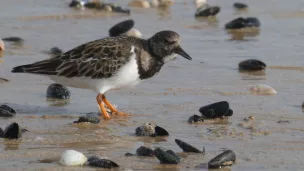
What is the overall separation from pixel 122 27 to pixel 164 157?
4.94 meters

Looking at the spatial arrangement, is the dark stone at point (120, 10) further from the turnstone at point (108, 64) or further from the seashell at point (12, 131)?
the seashell at point (12, 131)

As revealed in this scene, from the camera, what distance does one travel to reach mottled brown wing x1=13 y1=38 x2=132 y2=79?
287 inches

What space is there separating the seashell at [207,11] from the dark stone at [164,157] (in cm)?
619

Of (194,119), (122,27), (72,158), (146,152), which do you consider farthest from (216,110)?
(122,27)

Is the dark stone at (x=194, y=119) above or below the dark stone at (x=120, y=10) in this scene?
below

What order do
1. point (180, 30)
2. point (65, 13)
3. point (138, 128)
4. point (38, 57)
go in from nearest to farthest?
point (138, 128) → point (38, 57) → point (180, 30) → point (65, 13)

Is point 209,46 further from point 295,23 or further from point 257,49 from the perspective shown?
point 295,23

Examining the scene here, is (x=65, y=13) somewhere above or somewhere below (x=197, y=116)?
above

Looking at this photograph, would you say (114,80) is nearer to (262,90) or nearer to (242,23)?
(262,90)

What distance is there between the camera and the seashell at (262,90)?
26.2 ft

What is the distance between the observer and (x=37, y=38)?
10.2m

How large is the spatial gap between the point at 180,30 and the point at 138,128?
4.49 m

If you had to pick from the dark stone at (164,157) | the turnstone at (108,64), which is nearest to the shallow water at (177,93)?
the dark stone at (164,157)

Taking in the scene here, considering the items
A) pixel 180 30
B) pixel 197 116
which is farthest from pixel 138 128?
pixel 180 30
